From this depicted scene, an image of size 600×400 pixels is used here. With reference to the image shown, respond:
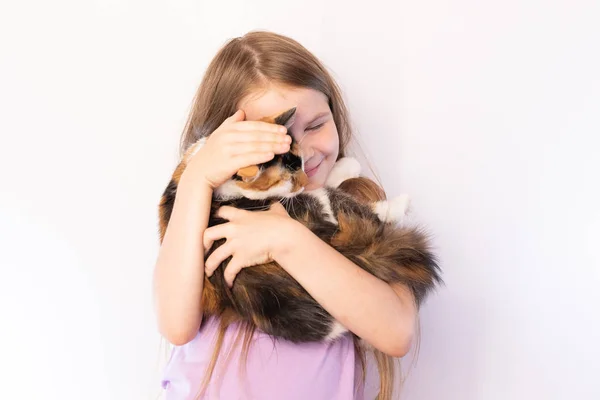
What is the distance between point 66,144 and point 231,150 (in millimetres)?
696

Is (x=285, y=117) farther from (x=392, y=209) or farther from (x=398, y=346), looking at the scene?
(x=398, y=346)

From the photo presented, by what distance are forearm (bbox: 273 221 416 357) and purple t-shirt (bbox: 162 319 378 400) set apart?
0.09 metres

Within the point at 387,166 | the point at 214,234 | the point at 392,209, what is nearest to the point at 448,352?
the point at 387,166

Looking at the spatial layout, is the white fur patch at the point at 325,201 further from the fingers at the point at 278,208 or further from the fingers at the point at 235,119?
the fingers at the point at 235,119

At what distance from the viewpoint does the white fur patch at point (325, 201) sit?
1.07 metres

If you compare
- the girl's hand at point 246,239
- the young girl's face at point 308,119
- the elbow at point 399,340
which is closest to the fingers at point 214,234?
the girl's hand at point 246,239

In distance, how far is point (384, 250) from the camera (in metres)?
1.04

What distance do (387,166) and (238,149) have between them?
0.72 m

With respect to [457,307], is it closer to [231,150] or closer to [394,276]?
[394,276]

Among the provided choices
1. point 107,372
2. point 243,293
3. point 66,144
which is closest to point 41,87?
point 66,144

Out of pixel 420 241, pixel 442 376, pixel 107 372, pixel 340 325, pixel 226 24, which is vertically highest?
pixel 226 24

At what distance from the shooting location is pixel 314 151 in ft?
4.01

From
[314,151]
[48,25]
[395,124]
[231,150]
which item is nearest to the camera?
[231,150]

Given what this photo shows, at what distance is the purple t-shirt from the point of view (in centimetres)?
101
